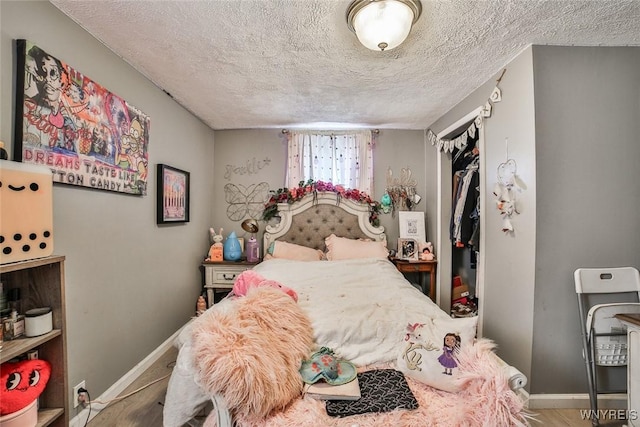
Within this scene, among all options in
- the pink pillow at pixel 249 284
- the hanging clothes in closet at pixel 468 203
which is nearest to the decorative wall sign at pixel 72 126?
the pink pillow at pixel 249 284

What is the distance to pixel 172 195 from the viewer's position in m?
2.57

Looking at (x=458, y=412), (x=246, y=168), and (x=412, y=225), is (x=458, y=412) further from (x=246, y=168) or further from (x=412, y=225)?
(x=246, y=168)

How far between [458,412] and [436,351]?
0.83 feet

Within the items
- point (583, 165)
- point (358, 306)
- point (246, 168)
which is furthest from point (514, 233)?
point (246, 168)

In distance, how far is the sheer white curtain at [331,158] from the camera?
11.6 ft

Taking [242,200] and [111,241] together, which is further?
[242,200]

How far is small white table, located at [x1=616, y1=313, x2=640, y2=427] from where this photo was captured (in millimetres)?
1453

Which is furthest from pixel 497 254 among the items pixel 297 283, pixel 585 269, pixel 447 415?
pixel 297 283

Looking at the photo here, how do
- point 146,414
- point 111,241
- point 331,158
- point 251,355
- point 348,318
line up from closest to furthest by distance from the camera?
point 251,355, point 348,318, point 146,414, point 111,241, point 331,158

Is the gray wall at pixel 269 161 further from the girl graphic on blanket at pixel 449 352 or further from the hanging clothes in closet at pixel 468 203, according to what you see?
the girl graphic on blanket at pixel 449 352

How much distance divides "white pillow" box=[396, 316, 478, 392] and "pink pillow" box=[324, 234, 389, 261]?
159cm

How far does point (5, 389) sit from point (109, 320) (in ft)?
2.84

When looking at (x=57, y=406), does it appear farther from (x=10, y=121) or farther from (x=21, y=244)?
(x=10, y=121)

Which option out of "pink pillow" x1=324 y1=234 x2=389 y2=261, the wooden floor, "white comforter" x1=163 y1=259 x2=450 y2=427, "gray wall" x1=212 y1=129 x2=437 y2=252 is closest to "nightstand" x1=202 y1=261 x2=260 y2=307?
"gray wall" x1=212 y1=129 x2=437 y2=252
